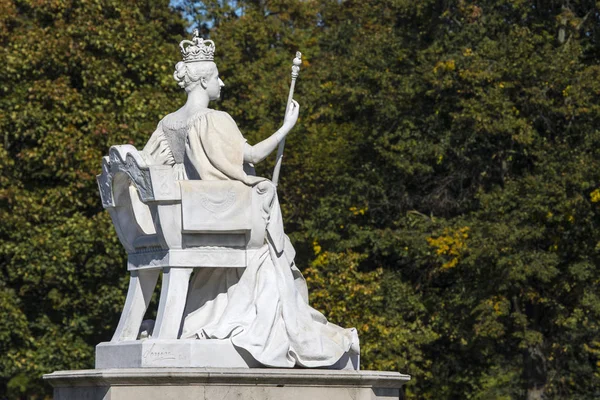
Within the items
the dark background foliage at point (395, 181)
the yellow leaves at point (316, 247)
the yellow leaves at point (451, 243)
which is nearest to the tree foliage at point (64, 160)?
the dark background foliage at point (395, 181)

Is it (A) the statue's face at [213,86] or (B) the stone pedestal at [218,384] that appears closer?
(B) the stone pedestal at [218,384]

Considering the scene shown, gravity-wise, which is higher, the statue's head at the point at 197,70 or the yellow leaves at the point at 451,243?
the statue's head at the point at 197,70

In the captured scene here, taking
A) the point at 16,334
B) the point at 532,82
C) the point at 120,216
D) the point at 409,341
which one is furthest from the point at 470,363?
the point at 120,216

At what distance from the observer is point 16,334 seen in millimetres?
28547

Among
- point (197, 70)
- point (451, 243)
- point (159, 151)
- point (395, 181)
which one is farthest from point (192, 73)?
point (395, 181)

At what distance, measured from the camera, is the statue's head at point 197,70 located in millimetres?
15062

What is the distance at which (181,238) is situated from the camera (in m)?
14.3

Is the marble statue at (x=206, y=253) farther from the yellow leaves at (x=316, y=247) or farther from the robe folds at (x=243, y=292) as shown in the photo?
the yellow leaves at (x=316, y=247)

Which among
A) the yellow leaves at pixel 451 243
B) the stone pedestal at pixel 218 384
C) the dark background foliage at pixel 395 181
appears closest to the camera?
the stone pedestal at pixel 218 384

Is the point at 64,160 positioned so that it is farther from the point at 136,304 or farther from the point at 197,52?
the point at 136,304

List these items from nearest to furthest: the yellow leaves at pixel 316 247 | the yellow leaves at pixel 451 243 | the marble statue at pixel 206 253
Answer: the marble statue at pixel 206 253 < the yellow leaves at pixel 451 243 < the yellow leaves at pixel 316 247

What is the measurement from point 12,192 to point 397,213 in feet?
22.6

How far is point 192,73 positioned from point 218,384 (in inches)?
118

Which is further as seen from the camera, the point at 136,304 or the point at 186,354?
the point at 136,304
